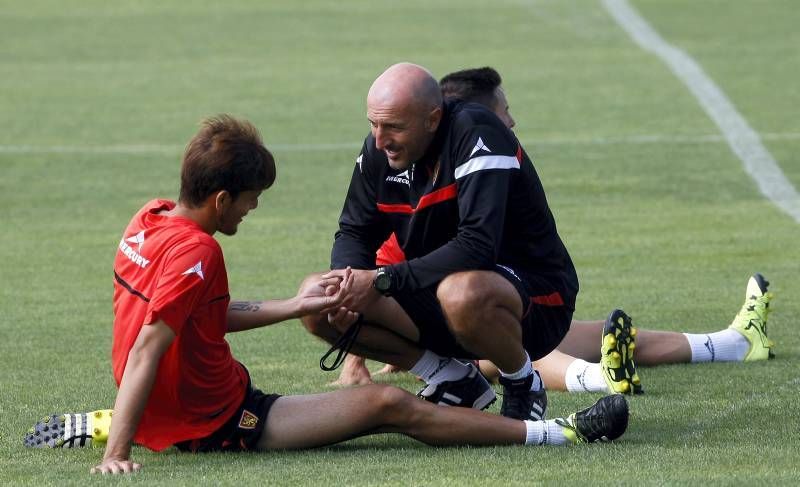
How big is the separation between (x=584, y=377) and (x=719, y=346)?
959mm

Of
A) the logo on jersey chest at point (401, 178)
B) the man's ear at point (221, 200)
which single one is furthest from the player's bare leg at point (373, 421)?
the logo on jersey chest at point (401, 178)

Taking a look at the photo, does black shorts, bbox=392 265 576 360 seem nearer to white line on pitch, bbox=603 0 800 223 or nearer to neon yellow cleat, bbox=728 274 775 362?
neon yellow cleat, bbox=728 274 775 362

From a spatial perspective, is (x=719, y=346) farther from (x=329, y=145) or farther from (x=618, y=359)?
(x=329, y=145)

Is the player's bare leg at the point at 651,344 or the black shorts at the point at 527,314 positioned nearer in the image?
the black shorts at the point at 527,314

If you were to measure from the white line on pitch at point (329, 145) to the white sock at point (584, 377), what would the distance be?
959 cm

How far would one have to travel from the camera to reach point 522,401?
245 inches

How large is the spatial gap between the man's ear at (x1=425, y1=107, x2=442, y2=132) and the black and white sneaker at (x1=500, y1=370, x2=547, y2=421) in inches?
39.7

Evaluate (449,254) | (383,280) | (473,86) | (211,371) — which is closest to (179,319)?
(211,371)

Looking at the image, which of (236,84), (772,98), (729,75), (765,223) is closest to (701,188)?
(765,223)

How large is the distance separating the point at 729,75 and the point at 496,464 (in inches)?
616

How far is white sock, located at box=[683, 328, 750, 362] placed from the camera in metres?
7.64

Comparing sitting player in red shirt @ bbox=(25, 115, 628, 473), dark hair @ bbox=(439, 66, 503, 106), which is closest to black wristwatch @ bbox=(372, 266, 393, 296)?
sitting player in red shirt @ bbox=(25, 115, 628, 473)

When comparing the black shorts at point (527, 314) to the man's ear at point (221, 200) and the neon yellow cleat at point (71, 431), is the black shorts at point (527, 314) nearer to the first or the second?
the man's ear at point (221, 200)

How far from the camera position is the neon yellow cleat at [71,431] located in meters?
5.95
